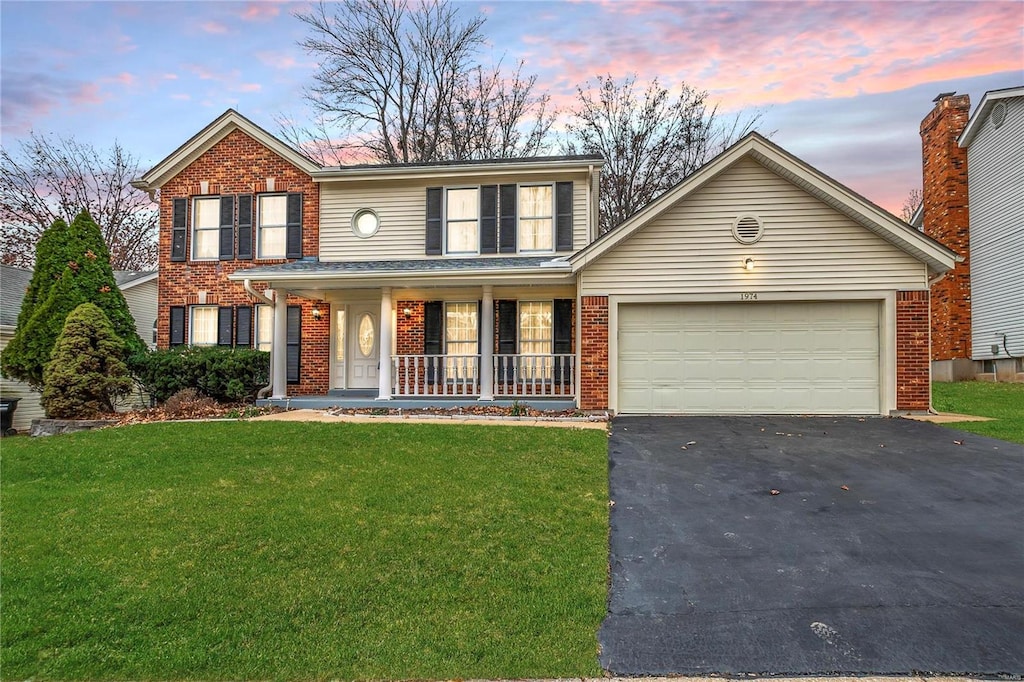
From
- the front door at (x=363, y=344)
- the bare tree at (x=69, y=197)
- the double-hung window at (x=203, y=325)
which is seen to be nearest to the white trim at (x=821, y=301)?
the front door at (x=363, y=344)

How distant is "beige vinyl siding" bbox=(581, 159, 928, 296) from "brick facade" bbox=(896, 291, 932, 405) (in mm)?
332

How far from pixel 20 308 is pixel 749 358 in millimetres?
20798

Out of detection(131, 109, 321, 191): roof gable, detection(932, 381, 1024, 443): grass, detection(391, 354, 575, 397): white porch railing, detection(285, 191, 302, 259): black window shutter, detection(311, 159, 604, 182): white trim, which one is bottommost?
detection(932, 381, 1024, 443): grass

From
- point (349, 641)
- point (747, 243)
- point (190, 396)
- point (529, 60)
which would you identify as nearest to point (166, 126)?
point (190, 396)

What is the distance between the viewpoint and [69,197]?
25234mm

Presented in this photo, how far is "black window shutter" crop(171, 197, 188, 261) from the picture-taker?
49.2ft

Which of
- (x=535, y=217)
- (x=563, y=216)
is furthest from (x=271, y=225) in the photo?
(x=563, y=216)

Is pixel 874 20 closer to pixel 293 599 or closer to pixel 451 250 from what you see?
pixel 451 250

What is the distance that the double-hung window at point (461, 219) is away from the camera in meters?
14.2

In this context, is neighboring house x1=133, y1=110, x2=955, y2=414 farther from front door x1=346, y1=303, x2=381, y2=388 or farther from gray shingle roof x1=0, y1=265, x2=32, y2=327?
gray shingle roof x1=0, y1=265, x2=32, y2=327

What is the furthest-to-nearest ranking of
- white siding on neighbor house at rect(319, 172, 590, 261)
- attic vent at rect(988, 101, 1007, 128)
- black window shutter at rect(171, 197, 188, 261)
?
attic vent at rect(988, 101, 1007, 128), black window shutter at rect(171, 197, 188, 261), white siding on neighbor house at rect(319, 172, 590, 261)

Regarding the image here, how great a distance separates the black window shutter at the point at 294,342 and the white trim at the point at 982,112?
2136 centimetres

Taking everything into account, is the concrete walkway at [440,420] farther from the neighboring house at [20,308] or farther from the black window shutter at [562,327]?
the neighboring house at [20,308]

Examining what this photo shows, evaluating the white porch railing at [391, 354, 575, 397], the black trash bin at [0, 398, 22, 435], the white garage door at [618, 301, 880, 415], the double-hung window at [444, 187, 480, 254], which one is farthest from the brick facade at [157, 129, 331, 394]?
the white garage door at [618, 301, 880, 415]
